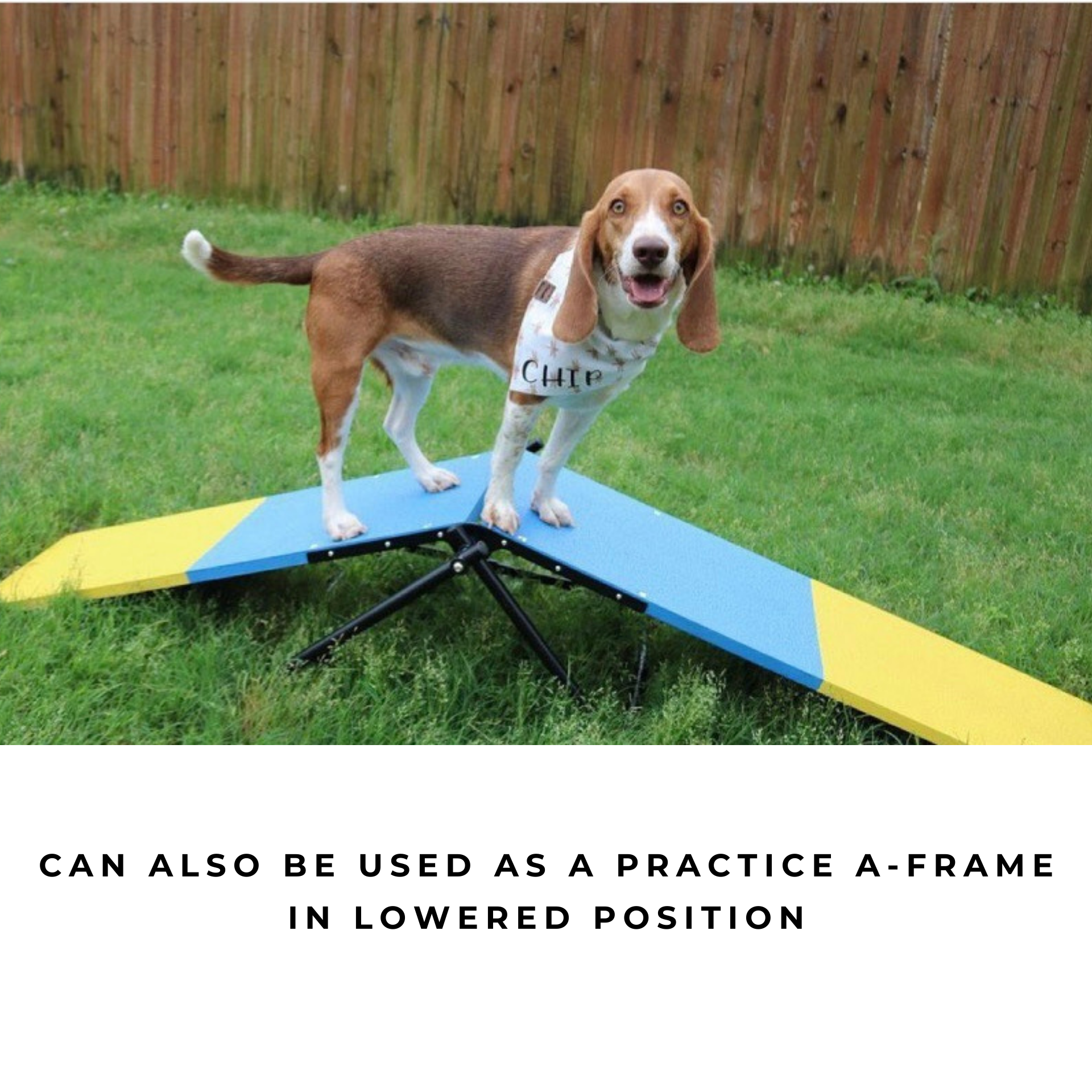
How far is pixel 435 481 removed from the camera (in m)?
4.29

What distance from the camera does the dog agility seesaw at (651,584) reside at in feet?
11.2

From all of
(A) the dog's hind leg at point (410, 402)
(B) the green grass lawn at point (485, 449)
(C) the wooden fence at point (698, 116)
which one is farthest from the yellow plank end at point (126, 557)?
(C) the wooden fence at point (698, 116)

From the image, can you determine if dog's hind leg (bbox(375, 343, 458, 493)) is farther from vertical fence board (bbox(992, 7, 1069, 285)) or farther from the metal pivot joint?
vertical fence board (bbox(992, 7, 1069, 285))

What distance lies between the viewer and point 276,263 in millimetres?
3941

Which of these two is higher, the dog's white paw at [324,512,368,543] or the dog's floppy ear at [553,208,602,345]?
the dog's floppy ear at [553,208,602,345]

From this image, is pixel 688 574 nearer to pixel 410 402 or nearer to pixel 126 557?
pixel 410 402

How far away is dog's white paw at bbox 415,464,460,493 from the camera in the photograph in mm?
4281

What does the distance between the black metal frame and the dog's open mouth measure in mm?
809

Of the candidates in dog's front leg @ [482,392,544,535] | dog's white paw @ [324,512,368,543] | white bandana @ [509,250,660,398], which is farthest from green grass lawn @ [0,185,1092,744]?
white bandana @ [509,250,660,398]

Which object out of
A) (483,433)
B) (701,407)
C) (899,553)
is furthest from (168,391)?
(899,553)

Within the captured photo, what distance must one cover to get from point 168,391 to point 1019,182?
233 inches

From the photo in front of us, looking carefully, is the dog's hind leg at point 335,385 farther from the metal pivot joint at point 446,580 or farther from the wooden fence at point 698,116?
the wooden fence at point 698,116

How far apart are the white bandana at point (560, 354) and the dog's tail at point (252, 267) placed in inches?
32.1

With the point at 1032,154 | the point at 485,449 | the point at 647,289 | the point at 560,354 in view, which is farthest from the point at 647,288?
the point at 1032,154
